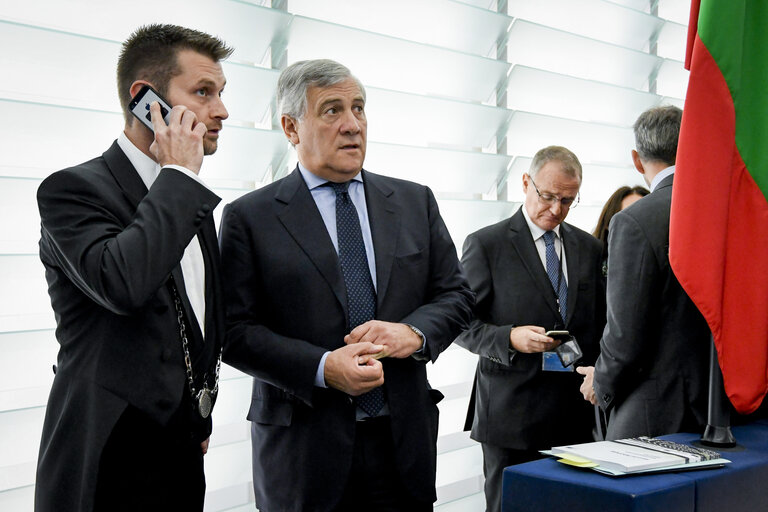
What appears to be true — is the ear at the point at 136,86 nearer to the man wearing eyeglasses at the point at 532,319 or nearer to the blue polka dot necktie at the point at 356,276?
the blue polka dot necktie at the point at 356,276

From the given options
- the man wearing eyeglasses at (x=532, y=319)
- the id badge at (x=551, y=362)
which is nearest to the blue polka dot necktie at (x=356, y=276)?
the man wearing eyeglasses at (x=532, y=319)

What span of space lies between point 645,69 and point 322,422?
3.33m

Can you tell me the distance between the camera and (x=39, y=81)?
235 cm

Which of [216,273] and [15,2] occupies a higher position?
[15,2]

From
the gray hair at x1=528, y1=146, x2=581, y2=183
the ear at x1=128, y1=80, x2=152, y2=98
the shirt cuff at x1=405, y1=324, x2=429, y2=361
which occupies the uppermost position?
the gray hair at x1=528, y1=146, x2=581, y2=183

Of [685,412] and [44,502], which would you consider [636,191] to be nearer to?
[685,412]

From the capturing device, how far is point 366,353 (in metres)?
2.13

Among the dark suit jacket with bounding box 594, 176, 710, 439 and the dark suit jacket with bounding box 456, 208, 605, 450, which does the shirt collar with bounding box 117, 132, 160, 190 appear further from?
the dark suit jacket with bounding box 456, 208, 605, 450

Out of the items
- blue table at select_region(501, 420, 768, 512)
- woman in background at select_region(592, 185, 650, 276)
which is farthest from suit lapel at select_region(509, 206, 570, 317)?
blue table at select_region(501, 420, 768, 512)

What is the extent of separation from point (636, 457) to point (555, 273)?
65.4 inches

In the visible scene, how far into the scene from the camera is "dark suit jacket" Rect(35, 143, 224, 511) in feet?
5.51

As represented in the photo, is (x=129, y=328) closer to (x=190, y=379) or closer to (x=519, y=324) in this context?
(x=190, y=379)

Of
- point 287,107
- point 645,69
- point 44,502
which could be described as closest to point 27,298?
point 44,502

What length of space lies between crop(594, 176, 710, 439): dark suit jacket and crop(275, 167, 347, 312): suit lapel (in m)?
0.92
